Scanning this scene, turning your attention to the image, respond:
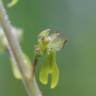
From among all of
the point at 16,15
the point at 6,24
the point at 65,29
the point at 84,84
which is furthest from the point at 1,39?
the point at 65,29

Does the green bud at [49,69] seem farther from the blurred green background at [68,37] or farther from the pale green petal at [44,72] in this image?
the blurred green background at [68,37]

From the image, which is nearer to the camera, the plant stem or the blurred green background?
the plant stem

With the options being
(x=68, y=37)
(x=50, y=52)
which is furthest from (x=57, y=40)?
(x=68, y=37)

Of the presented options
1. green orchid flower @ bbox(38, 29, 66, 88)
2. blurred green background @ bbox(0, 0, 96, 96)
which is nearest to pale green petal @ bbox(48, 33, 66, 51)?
green orchid flower @ bbox(38, 29, 66, 88)

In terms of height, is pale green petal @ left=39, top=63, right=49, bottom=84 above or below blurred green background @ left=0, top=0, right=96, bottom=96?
above

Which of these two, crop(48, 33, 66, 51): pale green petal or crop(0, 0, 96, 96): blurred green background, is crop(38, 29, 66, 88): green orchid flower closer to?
crop(48, 33, 66, 51): pale green petal

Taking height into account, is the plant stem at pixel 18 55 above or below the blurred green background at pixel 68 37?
above

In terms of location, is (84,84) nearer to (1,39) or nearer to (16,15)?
(16,15)

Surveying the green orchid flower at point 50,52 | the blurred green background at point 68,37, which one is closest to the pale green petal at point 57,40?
the green orchid flower at point 50,52
